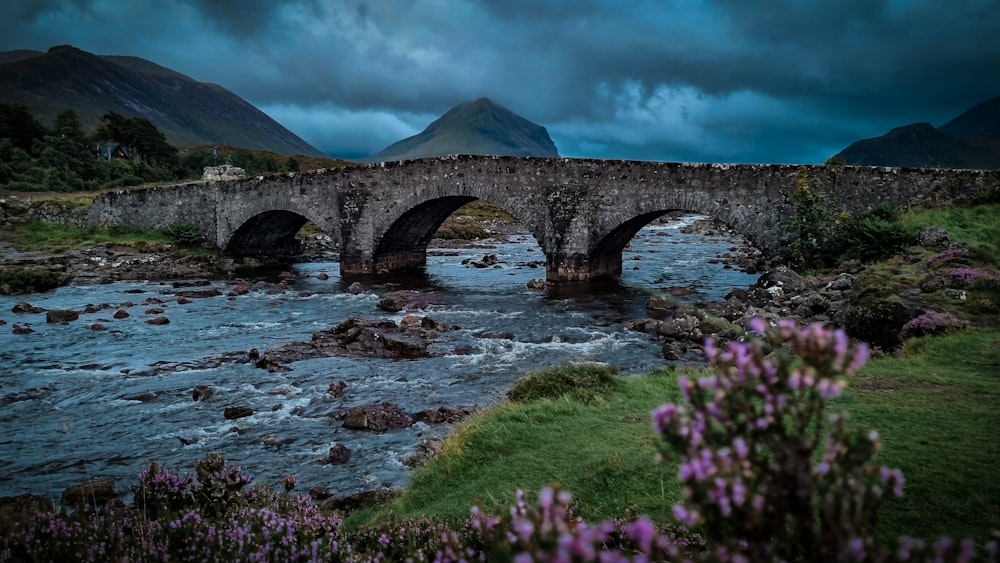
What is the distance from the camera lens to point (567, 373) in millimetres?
11742

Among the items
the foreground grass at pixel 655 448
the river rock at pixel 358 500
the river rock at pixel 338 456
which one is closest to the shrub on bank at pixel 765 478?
the foreground grass at pixel 655 448

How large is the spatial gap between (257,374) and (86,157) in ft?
203

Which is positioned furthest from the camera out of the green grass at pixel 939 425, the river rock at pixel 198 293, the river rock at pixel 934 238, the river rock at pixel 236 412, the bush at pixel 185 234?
the bush at pixel 185 234

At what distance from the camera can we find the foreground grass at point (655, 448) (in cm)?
527

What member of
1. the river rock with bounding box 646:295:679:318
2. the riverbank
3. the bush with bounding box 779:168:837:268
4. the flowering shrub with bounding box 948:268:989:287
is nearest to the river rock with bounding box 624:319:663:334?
the riverbank

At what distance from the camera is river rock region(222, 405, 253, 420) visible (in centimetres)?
1219

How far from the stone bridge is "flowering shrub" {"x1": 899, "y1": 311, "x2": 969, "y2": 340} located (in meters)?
12.2

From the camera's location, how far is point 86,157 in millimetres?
63469

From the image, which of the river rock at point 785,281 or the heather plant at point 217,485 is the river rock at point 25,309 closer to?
the heather plant at point 217,485

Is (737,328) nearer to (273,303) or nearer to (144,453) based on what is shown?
(144,453)

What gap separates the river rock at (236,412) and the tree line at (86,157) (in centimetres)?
4709

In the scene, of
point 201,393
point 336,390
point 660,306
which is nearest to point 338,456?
point 336,390

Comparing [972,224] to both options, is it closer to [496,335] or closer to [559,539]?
[496,335]

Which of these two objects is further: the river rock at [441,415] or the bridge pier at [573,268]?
the bridge pier at [573,268]
